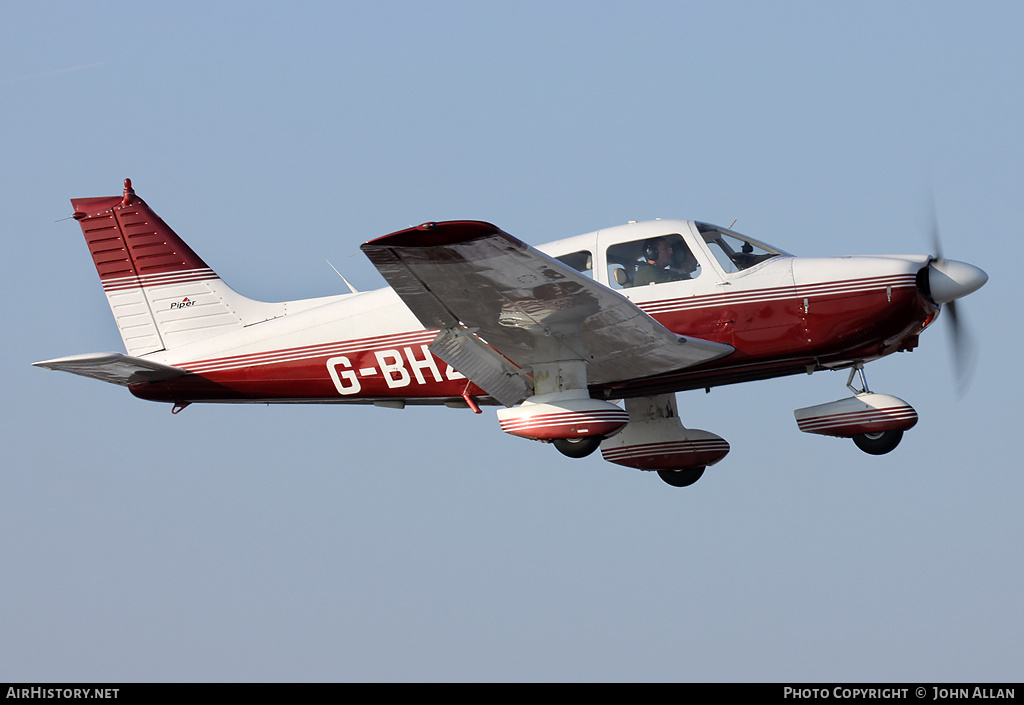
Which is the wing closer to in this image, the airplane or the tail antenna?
the airplane

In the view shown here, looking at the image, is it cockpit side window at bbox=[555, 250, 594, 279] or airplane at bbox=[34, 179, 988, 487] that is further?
cockpit side window at bbox=[555, 250, 594, 279]

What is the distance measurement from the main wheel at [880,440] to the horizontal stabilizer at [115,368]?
721 cm

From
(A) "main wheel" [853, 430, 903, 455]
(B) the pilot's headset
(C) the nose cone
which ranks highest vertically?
(B) the pilot's headset

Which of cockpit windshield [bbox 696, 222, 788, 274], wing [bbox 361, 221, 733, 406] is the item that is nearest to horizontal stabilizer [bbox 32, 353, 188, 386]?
wing [bbox 361, 221, 733, 406]

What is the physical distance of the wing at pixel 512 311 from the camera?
33.4 feet

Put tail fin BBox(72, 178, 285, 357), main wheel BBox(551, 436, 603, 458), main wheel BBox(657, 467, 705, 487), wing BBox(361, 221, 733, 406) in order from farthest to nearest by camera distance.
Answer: main wheel BBox(657, 467, 705, 487), tail fin BBox(72, 178, 285, 357), main wheel BBox(551, 436, 603, 458), wing BBox(361, 221, 733, 406)

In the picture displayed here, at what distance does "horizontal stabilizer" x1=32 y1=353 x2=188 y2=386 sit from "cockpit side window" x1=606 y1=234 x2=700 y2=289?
4.99m

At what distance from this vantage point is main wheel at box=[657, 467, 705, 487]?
560 inches

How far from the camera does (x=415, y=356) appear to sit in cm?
1284

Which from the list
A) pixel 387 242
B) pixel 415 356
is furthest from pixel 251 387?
pixel 387 242

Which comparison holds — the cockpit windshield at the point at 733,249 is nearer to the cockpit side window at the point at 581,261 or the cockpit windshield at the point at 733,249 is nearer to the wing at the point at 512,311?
the wing at the point at 512,311

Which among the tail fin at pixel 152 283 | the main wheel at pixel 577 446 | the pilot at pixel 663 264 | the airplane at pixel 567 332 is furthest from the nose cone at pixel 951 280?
the tail fin at pixel 152 283

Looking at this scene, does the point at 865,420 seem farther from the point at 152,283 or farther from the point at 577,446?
the point at 152,283
